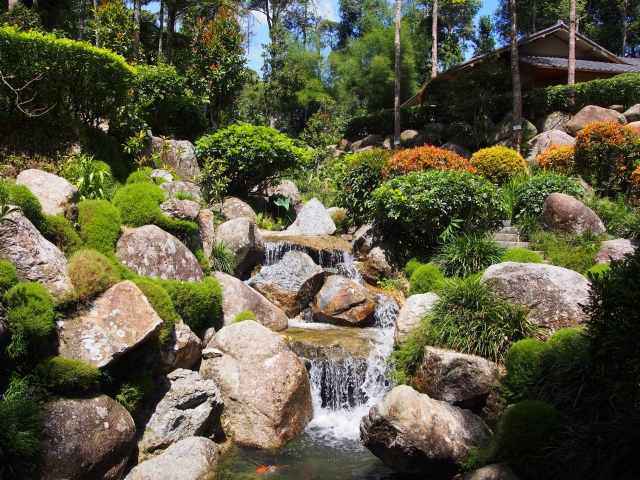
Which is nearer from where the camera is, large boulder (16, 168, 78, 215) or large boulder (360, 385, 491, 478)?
large boulder (360, 385, 491, 478)

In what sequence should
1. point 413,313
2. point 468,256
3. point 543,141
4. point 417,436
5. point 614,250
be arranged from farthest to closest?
point 543,141 → point 468,256 → point 614,250 → point 413,313 → point 417,436

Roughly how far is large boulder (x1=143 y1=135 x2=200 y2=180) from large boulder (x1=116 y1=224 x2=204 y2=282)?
452cm

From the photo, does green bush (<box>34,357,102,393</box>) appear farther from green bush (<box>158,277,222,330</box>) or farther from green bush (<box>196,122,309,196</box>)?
green bush (<box>196,122,309,196</box>)

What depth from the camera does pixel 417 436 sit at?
580 centimetres

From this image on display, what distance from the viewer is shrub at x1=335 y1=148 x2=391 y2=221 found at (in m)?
13.7

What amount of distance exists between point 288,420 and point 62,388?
10.2 feet

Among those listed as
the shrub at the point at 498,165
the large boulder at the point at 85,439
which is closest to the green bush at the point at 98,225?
the large boulder at the point at 85,439

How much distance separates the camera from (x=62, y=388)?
573cm

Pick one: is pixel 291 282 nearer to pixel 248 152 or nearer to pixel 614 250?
pixel 248 152

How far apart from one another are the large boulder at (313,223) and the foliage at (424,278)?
4.62 m

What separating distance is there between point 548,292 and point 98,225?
740cm

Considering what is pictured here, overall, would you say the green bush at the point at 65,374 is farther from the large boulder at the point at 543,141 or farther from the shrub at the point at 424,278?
the large boulder at the point at 543,141

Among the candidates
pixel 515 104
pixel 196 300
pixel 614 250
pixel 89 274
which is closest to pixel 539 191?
pixel 614 250

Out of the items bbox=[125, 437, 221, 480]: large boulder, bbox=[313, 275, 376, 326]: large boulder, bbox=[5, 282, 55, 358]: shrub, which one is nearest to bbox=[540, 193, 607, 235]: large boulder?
bbox=[313, 275, 376, 326]: large boulder
